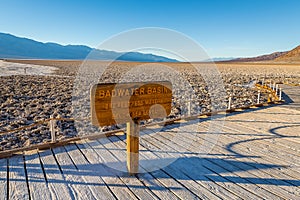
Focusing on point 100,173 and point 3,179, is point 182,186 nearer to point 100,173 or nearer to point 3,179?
point 100,173

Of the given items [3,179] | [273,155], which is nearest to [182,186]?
[273,155]

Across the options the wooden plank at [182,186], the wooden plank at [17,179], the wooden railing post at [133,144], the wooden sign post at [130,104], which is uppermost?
the wooden sign post at [130,104]

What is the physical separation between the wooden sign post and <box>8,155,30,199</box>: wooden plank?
1.25 m

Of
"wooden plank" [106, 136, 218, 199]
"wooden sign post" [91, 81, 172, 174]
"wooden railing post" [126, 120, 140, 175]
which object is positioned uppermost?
"wooden sign post" [91, 81, 172, 174]

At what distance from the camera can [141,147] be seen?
436cm

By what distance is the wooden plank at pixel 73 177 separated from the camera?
2.89m

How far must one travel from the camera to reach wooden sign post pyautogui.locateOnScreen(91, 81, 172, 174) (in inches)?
110

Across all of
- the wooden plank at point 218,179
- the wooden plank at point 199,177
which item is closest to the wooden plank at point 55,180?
the wooden plank at point 199,177

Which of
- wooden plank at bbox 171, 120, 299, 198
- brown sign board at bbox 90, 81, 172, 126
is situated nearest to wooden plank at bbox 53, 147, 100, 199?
brown sign board at bbox 90, 81, 172, 126

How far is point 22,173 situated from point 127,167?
1.49 metres

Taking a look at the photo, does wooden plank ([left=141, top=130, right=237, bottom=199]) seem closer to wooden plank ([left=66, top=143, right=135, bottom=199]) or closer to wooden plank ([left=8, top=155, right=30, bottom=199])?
wooden plank ([left=66, top=143, right=135, bottom=199])

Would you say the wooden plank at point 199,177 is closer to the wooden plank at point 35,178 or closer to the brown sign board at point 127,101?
the brown sign board at point 127,101

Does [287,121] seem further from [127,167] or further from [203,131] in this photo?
[127,167]

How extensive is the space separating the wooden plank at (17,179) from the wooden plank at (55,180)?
0.94ft
